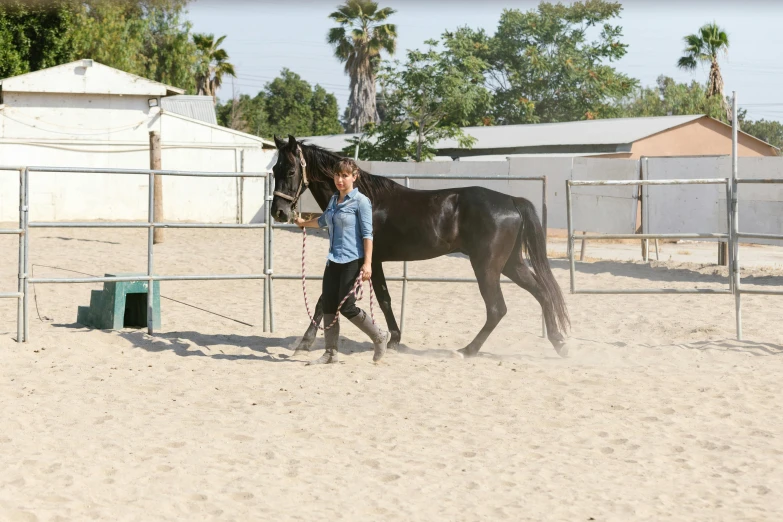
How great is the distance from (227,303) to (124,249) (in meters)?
5.75

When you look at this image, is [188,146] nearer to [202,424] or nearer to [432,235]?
[432,235]

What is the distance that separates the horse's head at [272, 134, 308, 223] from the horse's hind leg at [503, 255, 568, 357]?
1.75m

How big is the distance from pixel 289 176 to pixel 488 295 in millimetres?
1739

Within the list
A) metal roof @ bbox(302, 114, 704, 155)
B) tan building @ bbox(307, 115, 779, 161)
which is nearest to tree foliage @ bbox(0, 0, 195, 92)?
metal roof @ bbox(302, 114, 704, 155)

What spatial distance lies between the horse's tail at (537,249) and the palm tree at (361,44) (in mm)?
31568

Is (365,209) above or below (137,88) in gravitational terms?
below

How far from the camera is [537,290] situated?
7434 millimetres

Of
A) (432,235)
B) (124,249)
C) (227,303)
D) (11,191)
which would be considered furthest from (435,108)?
(432,235)

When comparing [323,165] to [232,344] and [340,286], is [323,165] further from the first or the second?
[232,344]

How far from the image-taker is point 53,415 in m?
5.20

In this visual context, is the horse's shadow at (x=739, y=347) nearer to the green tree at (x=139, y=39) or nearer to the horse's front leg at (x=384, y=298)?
the horse's front leg at (x=384, y=298)

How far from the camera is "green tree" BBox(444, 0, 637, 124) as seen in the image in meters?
41.4

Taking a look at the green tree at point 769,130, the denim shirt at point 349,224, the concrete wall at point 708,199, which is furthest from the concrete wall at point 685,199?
the green tree at point 769,130

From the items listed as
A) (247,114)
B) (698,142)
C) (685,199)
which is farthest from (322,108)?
(685,199)
